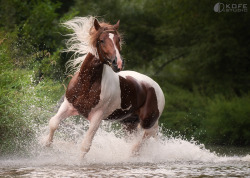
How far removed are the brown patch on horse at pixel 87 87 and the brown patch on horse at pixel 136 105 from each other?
0.64m

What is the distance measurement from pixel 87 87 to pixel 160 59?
45.6 ft

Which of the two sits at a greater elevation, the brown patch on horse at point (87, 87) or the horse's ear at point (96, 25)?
the horse's ear at point (96, 25)

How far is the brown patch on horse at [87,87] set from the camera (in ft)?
25.9

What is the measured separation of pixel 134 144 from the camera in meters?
9.23

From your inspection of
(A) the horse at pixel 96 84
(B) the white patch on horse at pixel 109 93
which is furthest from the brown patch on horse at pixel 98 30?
(B) the white patch on horse at pixel 109 93

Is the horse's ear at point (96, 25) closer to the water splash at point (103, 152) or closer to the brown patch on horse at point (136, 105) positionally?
the brown patch on horse at point (136, 105)

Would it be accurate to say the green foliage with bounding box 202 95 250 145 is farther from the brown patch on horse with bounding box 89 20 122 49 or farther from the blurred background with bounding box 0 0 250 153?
the brown patch on horse with bounding box 89 20 122 49

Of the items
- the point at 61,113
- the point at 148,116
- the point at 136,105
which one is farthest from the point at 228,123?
the point at 61,113

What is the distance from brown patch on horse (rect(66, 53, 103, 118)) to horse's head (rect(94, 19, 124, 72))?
20 centimetres

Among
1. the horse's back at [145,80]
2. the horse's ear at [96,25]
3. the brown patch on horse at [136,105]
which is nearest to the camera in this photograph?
the horse's ear at [96,25]

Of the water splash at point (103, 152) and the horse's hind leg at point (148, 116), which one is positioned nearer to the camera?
the water splash at point (103, 152)

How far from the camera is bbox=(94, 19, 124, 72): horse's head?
7.46 m

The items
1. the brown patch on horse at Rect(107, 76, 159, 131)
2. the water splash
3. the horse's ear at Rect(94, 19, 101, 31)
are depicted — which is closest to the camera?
the horse's ear at Rect(94, 19, 101, 31)

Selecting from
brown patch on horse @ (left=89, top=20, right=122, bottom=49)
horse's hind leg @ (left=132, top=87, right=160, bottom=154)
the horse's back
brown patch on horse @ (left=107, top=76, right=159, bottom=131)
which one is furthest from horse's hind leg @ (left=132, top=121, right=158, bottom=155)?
brown patch on horse @ (left=89, top=20, right=122, bottom=49)
